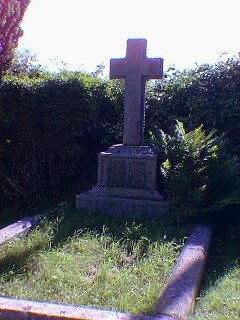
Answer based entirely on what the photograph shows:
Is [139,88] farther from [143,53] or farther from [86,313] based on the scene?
[86,313]

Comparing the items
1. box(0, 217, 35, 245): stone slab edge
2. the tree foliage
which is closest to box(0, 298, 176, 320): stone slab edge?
box(0, 217, 35, 245): stone slab edge

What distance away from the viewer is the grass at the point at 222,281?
254 cm

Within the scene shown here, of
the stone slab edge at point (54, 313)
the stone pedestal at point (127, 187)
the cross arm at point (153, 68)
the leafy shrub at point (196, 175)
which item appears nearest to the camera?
the stone slab edge at point (54, 313)

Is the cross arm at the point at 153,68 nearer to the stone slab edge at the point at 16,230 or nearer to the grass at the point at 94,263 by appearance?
the grass at the point at 94,263

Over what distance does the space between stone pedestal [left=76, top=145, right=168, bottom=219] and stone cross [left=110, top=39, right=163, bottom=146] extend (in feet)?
0.77

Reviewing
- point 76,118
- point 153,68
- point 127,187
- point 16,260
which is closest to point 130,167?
point 127,187

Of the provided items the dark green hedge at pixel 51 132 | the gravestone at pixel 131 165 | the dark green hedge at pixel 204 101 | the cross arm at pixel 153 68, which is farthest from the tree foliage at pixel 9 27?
the cross arm at pixel 153 68

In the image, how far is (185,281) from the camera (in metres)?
2.75

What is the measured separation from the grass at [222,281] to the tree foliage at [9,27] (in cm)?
559

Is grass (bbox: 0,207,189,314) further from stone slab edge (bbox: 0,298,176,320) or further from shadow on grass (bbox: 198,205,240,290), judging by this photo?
shadow on grass (bbox: 198,205,240,290)

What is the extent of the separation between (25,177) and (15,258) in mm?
3325

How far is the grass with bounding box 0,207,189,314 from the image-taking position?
8.72ft

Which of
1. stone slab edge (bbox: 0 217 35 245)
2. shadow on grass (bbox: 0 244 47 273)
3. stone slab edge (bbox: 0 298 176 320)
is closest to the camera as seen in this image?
stone slab edge (bbox: 0 298 176 320)

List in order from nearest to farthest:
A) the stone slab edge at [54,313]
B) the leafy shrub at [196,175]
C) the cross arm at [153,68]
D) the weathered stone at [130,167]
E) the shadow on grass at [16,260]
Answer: the stone slab edge at [54,313] < the shadow on grass at [16,260] < the leafy shrub at [196,175] < the weathered stone at [130,167] < the cross arm at [153,68]
